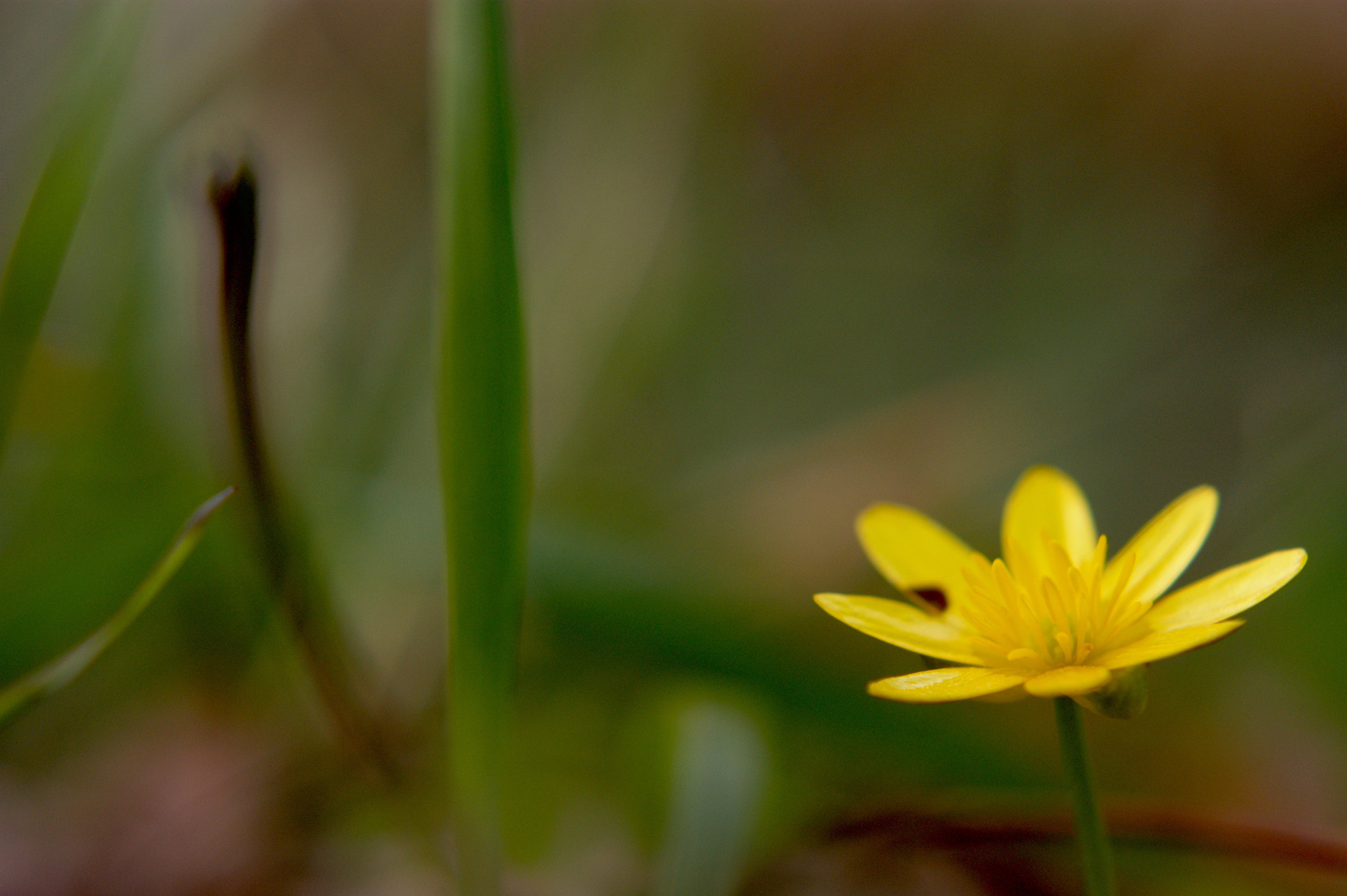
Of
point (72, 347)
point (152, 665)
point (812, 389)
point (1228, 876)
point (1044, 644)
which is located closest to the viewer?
point (1044, 644)

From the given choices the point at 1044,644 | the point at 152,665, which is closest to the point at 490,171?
the point at 1044,644

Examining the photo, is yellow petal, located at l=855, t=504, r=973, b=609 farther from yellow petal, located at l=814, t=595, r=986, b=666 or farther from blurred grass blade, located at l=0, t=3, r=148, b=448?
blurred grass blade, located at l=0, t=3, r=148, b=448

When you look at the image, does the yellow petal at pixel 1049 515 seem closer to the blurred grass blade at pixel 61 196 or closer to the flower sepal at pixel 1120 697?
the flower sepal at pixel 1120 697

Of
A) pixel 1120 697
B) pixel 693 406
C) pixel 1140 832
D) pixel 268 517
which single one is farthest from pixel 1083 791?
pixel 693 406

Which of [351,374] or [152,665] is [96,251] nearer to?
[351,374]

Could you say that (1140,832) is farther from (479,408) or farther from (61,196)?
(61,196)

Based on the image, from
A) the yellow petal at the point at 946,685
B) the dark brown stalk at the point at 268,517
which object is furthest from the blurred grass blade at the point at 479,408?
the yellow petal at the point at 946,685

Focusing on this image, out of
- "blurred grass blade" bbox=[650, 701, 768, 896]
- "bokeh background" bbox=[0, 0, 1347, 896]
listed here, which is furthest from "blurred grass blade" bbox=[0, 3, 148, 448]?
"blurred grass blade" bbox=[650, 701, 768, 896]
